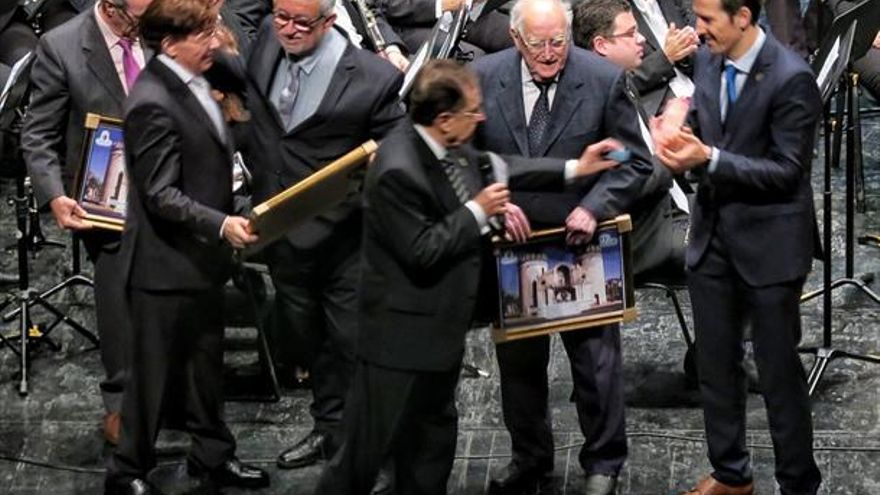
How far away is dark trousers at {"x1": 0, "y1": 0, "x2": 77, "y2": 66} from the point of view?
8.89m

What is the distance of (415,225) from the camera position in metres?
5.72

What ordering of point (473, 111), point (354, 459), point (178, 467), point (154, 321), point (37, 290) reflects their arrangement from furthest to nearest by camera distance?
1. point (37, 290)
2. point (178, 467)
3. point (154, 321)
4. point (354, 459)
5. point (473, 111)

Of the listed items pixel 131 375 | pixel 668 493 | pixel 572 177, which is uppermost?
pixel 572 177

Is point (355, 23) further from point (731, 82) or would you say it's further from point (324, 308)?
point (731, 82)

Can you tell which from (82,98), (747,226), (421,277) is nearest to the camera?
(421,277)

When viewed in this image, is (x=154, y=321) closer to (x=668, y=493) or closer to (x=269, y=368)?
(x=269, y=368)

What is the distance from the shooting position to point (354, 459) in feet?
20.0

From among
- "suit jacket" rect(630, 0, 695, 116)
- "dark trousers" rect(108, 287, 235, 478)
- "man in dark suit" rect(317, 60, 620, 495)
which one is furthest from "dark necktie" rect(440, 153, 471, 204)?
"suit jacket" rect(630, 0, 695, 116)

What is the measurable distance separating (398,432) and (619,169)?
121cm

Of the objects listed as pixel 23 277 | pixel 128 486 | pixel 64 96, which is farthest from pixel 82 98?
pixel 128 486

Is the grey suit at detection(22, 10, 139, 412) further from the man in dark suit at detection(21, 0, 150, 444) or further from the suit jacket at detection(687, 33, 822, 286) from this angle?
the suit jacket at detection(687, 33, 822, 286)

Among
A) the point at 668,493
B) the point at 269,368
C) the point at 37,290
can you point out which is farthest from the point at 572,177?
the point at 37,290

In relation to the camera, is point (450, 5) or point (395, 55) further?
point (450, 5)

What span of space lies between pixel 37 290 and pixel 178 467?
5.37ft
